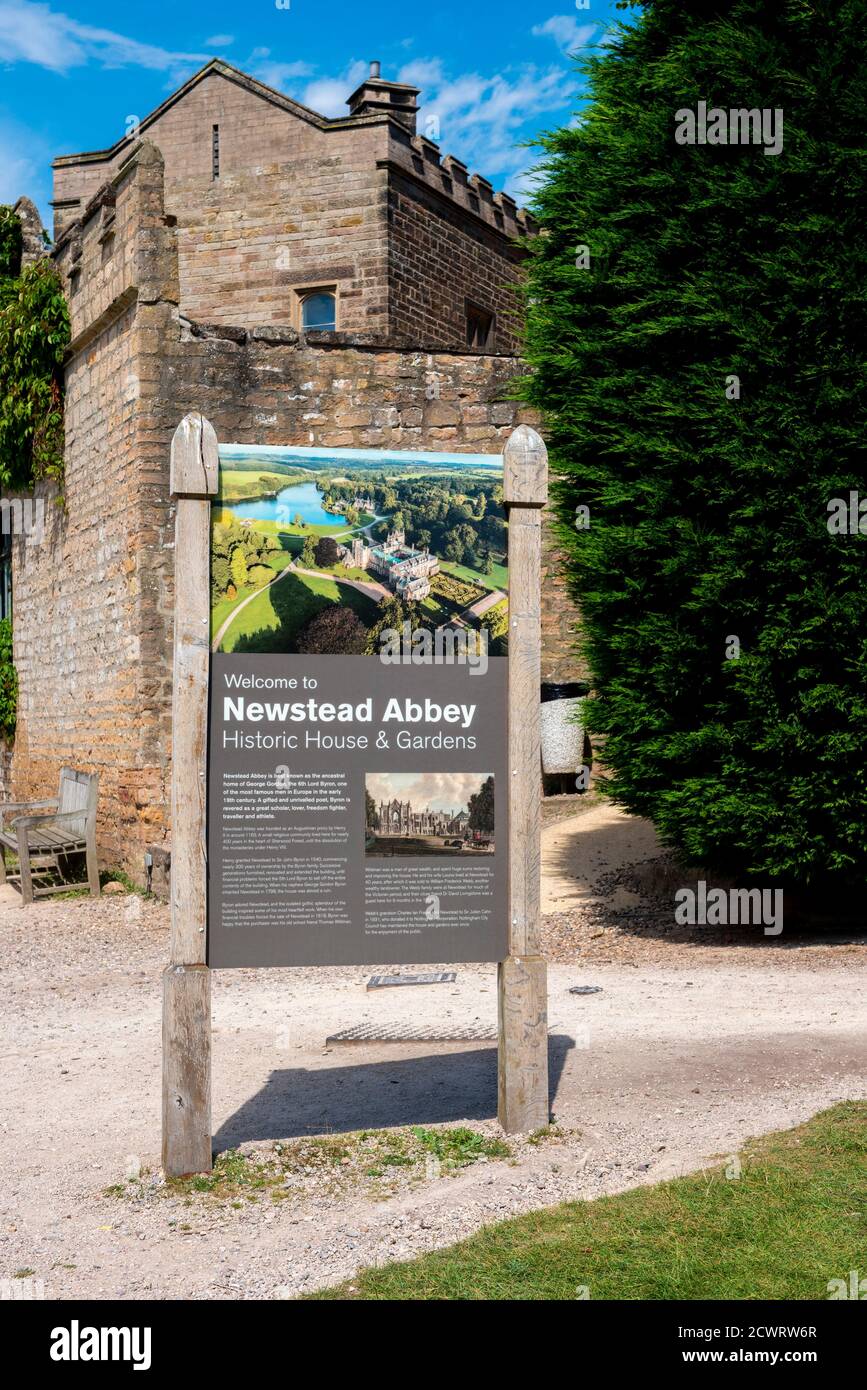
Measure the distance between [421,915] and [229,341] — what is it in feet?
25.5

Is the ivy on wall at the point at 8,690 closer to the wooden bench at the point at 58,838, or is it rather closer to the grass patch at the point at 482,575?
the wooden bench at the point at 58,838

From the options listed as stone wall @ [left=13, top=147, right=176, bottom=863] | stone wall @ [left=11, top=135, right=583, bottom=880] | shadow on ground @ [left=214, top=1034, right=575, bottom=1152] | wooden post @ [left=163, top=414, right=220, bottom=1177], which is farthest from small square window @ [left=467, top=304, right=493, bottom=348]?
wooden post @ [left=163, top=414, right=220, bottom=1177]

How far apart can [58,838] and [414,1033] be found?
6.16m

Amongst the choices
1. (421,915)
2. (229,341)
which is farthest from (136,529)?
(421,915)

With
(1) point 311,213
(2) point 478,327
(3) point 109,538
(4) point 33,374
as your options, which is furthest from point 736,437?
(2) point 478,327

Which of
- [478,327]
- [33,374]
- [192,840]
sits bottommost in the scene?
[192,840]

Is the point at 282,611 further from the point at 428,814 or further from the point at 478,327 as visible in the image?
the point at 478,327

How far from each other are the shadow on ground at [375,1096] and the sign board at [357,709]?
85 centimetres

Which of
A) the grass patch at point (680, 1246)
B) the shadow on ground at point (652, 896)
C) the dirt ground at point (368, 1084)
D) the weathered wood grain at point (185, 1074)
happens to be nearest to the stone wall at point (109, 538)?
the dirt ground at point (368, 1084)

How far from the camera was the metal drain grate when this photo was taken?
20.6 ft

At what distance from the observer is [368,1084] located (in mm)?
5609

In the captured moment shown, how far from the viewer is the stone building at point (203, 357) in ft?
35.7

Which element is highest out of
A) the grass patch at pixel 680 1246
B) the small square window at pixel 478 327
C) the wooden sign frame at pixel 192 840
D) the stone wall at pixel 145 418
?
the small square window at pixel 478 327

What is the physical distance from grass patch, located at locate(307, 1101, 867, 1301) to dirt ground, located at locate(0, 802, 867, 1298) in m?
0.18
